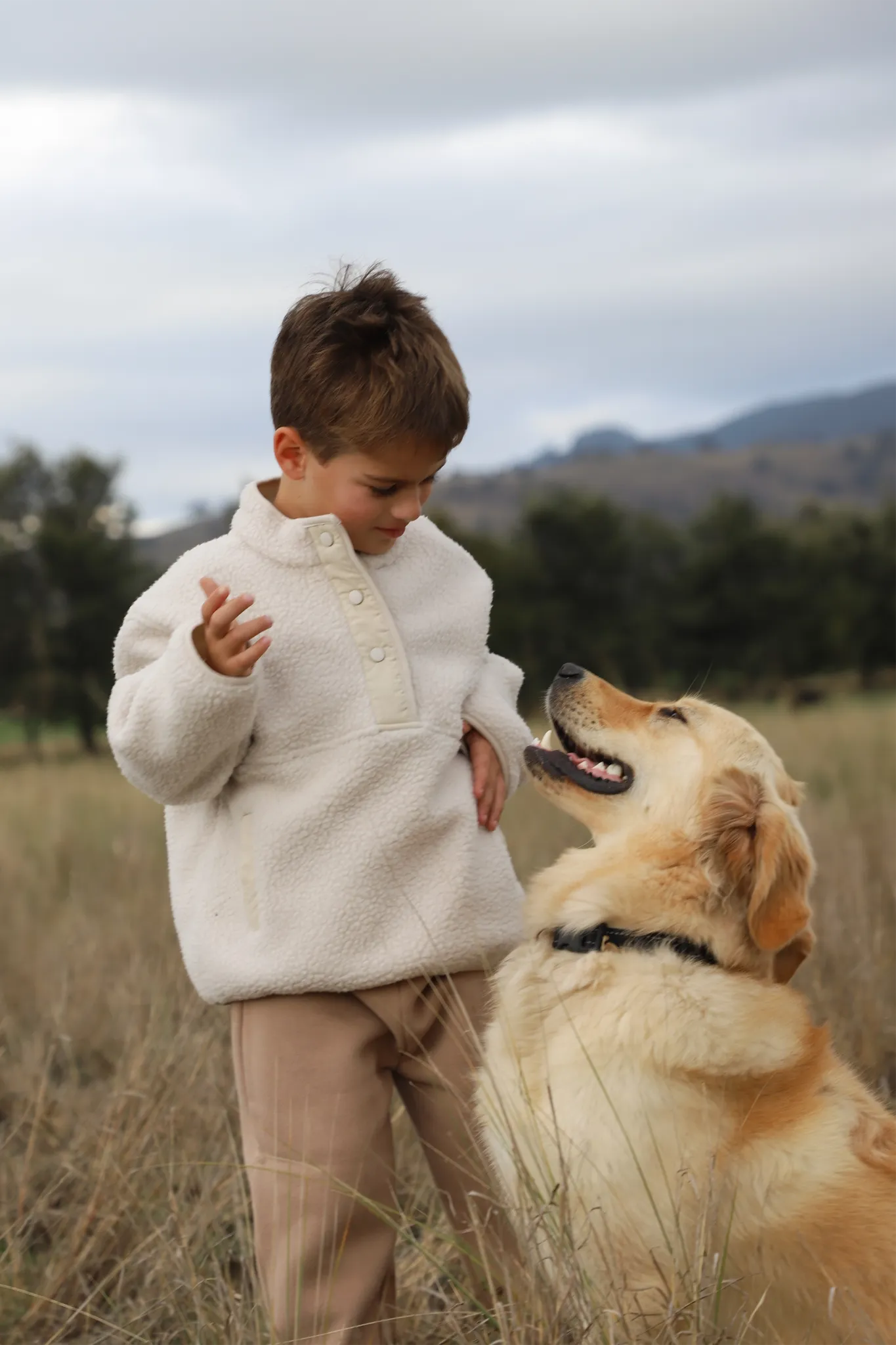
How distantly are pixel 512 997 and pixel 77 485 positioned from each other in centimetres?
2950

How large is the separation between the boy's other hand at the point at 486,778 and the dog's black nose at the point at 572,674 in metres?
0.23

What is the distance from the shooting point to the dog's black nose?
2.70 meters

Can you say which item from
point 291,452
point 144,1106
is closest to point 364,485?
point 291,452

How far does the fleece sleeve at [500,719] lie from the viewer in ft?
8.50

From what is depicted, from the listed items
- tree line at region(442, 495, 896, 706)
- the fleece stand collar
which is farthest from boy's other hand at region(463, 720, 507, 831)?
tree line at region(442, 495, 896, 706)

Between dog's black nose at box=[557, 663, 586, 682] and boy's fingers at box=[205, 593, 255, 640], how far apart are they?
2.54 feet

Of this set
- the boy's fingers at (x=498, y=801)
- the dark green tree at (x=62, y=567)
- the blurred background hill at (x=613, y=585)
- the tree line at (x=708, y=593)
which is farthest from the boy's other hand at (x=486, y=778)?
the tree line at (x=708, y=593)

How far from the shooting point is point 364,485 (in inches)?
94.2

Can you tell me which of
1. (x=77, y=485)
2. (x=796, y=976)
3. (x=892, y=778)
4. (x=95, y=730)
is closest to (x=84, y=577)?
(x=77, y=485)

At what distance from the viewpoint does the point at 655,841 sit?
246 cm

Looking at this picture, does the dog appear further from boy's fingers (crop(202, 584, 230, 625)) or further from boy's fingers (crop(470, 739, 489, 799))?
boy's fingers (crop(202, 584, 230, 625))

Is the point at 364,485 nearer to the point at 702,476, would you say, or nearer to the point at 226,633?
the point at 226,633

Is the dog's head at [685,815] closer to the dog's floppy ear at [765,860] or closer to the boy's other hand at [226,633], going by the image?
the dog's floppy ear at [765,860]

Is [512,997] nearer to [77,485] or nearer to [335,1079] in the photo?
[335,1079]
